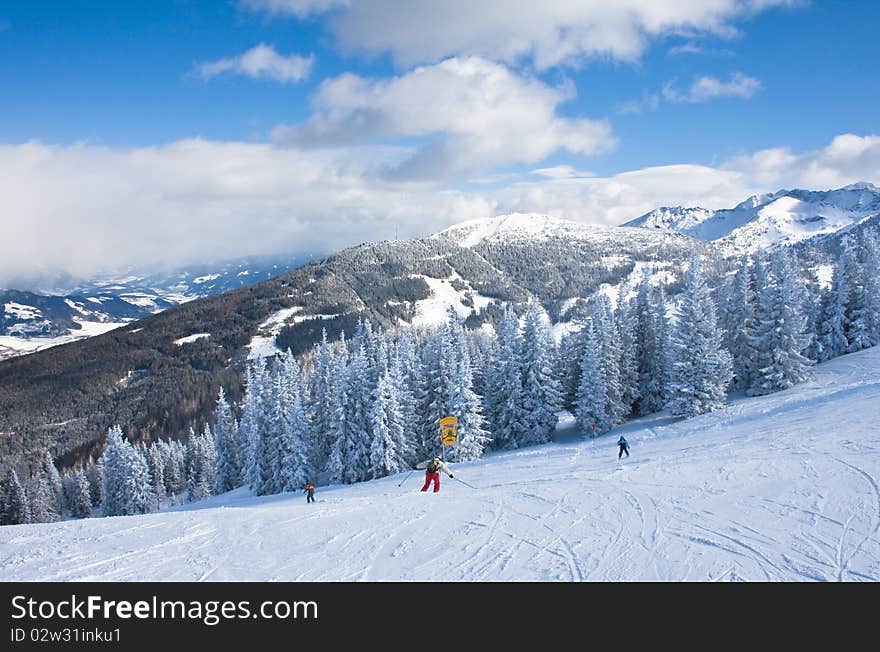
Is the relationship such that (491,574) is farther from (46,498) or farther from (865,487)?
(46,498)

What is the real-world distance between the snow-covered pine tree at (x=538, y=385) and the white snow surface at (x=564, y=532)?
20.1 meters

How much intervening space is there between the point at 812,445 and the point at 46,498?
275ft

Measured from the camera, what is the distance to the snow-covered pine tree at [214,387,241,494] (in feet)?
183

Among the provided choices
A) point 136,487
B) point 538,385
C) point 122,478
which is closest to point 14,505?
point 122,478

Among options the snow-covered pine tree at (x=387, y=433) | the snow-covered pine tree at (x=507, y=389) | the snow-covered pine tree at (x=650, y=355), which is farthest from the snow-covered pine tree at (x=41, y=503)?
the snow-covered pine tree at (x=650, y=355)

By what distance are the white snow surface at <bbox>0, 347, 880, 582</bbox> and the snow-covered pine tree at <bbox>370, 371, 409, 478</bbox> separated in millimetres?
18147

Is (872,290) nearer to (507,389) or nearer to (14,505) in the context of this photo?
(507,389)

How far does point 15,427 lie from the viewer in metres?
161

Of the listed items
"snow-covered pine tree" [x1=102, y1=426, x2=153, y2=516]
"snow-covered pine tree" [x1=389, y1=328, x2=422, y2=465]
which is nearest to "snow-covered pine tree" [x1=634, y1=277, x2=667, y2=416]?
"snow-covered pine tree" [x1=389, y1=328, x2=422, y2=465]

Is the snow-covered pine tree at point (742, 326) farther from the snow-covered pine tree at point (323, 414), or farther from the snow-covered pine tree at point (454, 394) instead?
the snow-covered pine tree at point (323, 414)

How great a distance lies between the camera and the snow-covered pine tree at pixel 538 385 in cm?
4325

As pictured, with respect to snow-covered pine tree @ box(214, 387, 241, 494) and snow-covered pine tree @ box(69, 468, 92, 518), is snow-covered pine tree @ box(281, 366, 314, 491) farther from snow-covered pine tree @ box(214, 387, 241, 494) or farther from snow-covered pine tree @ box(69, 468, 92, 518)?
snow-covered pine tree @ box(69, 468, 92, 518)

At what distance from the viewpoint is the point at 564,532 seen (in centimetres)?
1307
